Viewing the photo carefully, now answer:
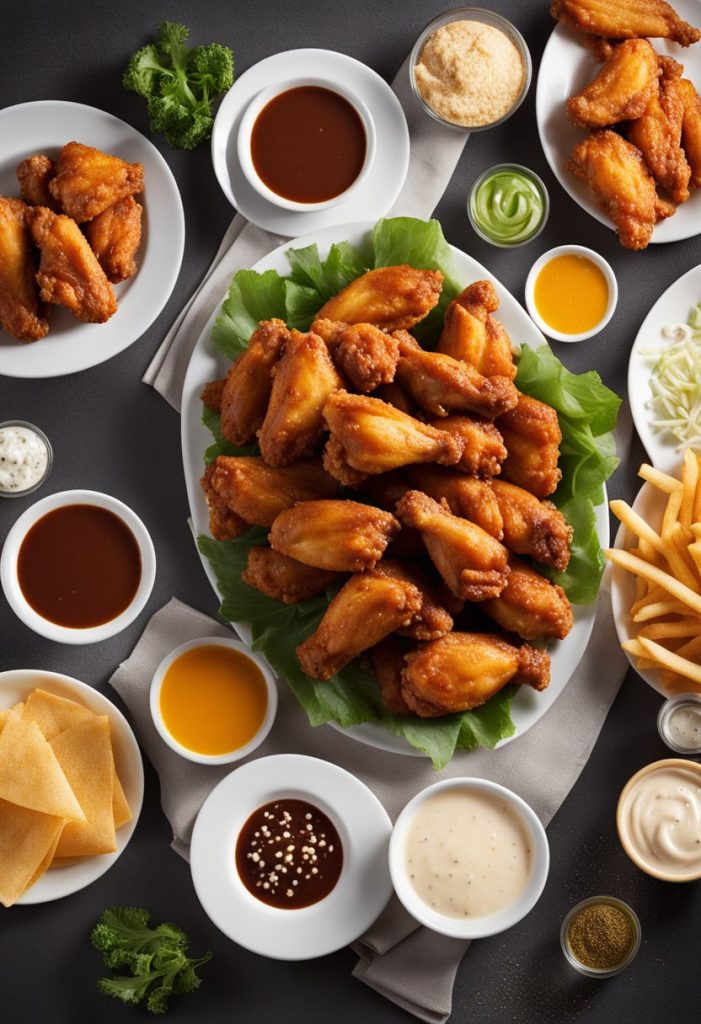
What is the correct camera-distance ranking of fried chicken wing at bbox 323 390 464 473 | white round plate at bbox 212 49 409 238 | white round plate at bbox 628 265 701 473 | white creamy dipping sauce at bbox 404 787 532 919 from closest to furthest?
1. fried chicken wing at bbox 323 390 464 473
2. white creamy dipping sauce at bbox 404 787 532 919
3. white round plate at bbox 212 49 409 238
4. white round plate at bbox 628 265 701 473

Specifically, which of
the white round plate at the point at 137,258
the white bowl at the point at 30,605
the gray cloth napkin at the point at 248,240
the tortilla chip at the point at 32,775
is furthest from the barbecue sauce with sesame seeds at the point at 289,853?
the white round plate at the point at 137,258

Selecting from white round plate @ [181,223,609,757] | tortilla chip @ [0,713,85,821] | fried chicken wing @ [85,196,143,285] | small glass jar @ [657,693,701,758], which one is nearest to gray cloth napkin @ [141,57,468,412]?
white round plate @ [181,223,609,757]

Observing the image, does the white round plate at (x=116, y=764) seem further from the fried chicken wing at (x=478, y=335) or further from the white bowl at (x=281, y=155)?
the white bowl at (x=281, y=155)

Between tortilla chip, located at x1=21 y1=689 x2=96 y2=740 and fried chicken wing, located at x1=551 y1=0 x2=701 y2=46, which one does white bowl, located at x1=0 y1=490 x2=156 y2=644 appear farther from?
fried chicken wing, located at x1=551 y1=0 x2=701 y2=46

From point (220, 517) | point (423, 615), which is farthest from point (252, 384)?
point (423, 615)

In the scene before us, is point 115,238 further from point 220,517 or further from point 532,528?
point 532,528

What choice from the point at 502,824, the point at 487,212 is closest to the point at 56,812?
the point at 502,824

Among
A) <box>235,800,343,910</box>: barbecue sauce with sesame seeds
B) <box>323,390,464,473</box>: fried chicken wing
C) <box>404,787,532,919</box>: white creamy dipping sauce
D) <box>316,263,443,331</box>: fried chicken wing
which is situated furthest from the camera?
<box>235,800,343,910</box>: barbecue sauce with sesame seeds

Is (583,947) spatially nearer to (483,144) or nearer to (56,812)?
(56,812)
